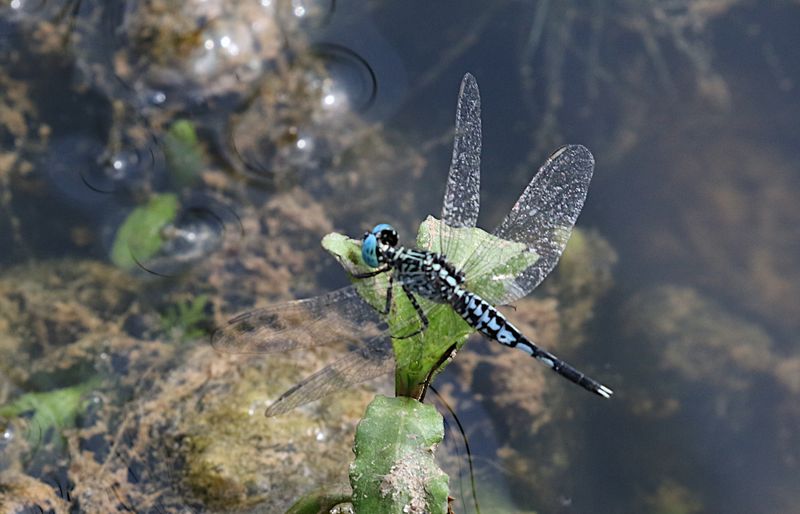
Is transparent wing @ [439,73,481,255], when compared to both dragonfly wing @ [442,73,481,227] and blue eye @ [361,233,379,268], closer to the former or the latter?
dragonfly wing @ [442,73,481,227]

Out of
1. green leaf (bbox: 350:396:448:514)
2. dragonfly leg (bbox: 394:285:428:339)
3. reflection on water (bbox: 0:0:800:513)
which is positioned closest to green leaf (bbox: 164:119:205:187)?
reflection on water (bbox: 0:0:800:513)

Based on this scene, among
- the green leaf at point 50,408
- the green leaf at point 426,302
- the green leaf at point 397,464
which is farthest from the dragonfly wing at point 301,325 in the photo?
the green leaf at point 50,408

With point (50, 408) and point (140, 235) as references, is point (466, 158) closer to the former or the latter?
point (140, 235)

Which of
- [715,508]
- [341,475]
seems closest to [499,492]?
[341,475]

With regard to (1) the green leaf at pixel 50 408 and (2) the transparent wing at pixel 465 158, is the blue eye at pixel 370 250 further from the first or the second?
(1) the green leaf at pixel 50 408

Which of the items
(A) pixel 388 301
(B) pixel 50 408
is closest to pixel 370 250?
(A) pixel 388 301

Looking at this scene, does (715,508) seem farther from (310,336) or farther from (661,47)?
(661,47)
